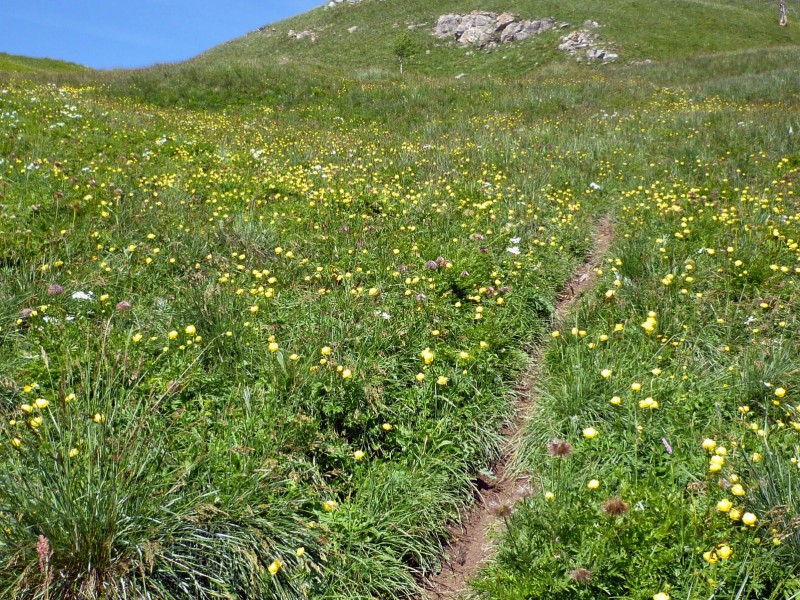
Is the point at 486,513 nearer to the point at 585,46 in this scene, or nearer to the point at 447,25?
the point at 585,46

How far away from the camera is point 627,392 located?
12.5ft

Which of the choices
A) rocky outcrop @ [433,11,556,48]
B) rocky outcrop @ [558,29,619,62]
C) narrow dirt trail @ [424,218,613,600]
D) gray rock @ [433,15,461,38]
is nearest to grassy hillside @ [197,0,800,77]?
rocky outcrop @ [558,29,619,62]

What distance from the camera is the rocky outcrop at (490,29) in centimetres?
4347

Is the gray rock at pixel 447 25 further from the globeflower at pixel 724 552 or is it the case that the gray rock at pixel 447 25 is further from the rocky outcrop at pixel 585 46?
the globeflower at pixel 724 552

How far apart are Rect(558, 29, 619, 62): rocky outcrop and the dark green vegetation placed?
102 feet

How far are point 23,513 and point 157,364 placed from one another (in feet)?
5.25

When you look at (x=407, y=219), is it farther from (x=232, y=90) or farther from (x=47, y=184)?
(x=232, y=90)

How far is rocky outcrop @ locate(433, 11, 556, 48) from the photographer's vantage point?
4347 cm

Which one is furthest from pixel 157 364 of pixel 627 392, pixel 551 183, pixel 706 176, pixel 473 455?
pixel 706 176

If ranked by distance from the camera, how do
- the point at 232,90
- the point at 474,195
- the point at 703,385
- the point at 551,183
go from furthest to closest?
the point at 232,90, the point at 551,183, the point at 474,195, the point at 703,385

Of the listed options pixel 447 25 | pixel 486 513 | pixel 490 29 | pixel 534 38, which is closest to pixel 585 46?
pixel 534 38

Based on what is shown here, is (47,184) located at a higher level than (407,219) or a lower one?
higher

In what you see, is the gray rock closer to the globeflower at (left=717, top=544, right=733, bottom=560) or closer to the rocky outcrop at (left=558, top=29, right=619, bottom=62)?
the rocky outcrop at (left=558, top=29, right=619, bottom=62)

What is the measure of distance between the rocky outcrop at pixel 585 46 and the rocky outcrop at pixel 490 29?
12.4 feet
